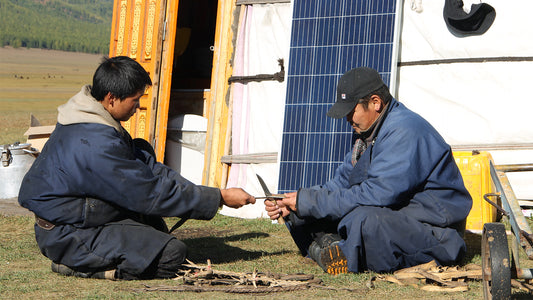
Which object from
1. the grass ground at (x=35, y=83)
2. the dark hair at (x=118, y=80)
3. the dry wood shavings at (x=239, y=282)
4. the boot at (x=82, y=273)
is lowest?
the boot at (x=82, y=273)

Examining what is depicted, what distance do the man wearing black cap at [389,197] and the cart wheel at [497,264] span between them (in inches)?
30.1

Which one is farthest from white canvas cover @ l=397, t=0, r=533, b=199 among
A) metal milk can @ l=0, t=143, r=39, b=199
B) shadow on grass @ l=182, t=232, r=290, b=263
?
metal milk can @ l=0, t=143, r=39, b=199

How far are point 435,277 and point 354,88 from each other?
3.82 feet

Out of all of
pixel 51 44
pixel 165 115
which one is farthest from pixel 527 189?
pixel 51 44

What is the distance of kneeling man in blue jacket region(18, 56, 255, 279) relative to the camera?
13.6 ft

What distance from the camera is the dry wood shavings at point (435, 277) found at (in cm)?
396

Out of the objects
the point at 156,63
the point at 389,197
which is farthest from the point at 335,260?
the point at 156,63

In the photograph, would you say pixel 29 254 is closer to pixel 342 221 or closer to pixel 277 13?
pixel 342 221

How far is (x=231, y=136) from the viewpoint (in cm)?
752

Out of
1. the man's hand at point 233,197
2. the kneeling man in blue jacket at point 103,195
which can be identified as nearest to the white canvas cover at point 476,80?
the man's hand at point 233,197

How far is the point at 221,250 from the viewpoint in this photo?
17.6 feet

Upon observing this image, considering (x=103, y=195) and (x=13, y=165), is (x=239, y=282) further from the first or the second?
(x=13, y=165)

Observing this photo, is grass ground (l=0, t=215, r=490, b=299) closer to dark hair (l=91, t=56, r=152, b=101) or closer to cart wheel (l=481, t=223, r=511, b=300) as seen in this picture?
cart wheel (l=481, t=223, r=511, b=300)

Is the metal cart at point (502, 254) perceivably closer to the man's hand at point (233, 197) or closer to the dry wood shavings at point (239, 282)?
the dry wood shavings at point (239, 282)
